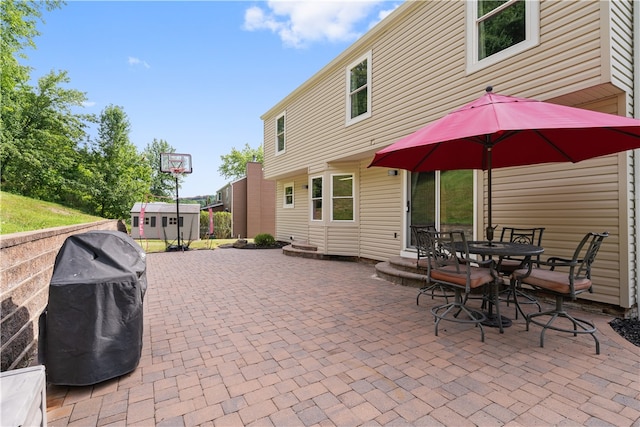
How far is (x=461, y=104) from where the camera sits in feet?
16.9

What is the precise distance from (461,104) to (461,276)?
3351 mm

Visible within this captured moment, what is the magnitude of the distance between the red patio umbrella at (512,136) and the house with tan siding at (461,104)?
756 millimetres

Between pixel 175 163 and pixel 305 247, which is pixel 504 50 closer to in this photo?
pixel 305 247

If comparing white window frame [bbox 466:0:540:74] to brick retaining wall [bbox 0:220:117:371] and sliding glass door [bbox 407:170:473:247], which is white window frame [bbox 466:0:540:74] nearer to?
sliding glass door [bbox 407:170:473:247]

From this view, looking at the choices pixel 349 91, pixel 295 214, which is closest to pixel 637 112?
pixel 349 91

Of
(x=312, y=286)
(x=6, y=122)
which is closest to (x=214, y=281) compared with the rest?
(x=312, y=286)

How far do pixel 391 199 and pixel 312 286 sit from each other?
312cm

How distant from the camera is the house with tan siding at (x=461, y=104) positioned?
3732 mm

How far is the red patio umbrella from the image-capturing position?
8.26 feet

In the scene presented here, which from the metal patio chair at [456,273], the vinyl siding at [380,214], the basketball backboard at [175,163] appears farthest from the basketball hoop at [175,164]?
the metal patio chair at [456,273]

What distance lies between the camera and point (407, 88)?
630cm

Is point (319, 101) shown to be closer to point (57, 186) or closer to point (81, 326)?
point (81, 326)

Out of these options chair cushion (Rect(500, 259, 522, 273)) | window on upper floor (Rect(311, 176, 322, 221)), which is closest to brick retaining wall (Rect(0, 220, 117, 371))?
chair cushion (Rect(500, 259, 522, 273))

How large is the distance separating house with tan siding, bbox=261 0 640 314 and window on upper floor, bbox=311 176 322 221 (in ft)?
0.16
